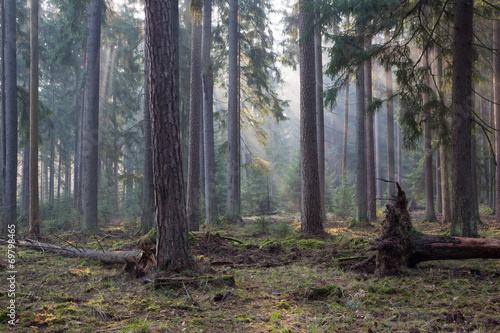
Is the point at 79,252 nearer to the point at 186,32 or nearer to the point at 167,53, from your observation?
the point at 167,53

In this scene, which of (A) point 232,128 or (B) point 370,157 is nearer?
(B) point 370,157

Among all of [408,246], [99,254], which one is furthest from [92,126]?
[408,246]

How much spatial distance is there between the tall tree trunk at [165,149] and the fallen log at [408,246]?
3.15 metres

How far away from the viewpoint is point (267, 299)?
162 inches

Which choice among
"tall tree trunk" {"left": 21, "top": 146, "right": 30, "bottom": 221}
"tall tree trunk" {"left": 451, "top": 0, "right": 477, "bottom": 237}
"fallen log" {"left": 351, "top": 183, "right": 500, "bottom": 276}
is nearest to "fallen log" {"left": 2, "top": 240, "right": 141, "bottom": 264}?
"fallen log" {"left": 351, "top": 183, "right": 500, "bottom": 276}

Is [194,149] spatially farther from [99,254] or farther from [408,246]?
[408,246]

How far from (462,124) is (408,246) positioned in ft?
12.2

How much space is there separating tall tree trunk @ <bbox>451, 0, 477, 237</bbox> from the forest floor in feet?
4.91

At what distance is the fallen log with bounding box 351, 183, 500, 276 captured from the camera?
4906 mm

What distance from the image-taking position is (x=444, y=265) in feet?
18.2

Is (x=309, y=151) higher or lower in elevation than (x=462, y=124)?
lower

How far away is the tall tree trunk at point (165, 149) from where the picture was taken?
16.2ft

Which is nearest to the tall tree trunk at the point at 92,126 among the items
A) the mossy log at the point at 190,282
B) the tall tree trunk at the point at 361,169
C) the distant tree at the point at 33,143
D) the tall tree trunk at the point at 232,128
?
the distant tree at the point at 33,143

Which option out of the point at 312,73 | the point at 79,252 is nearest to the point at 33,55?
the point at 79,252
